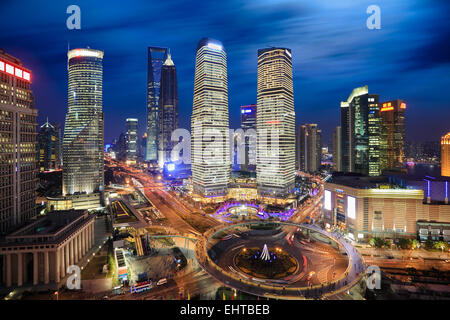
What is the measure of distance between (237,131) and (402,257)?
12837 cm

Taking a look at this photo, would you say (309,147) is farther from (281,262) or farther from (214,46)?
(281,262)

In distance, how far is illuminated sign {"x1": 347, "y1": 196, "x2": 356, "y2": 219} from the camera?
55156 mm

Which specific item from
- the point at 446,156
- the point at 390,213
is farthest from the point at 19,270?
the point at 446,156

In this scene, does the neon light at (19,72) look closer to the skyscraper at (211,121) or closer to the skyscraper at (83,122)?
the skyscraper at (83,122)

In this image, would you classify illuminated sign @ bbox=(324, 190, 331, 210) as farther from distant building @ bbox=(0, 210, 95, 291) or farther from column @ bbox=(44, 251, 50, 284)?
column @ bbox=(44, 251, 50, 284)

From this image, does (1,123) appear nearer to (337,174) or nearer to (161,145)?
(337,174)

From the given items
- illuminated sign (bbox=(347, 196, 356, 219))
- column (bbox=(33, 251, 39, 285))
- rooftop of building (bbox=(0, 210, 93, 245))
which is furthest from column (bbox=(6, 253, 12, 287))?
illuminated sign (bbox=(347, 196, 356, 219))

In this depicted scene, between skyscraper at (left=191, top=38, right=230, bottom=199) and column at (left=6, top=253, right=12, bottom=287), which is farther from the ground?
skyscraper at (left=191, top=38, right=230, bottom=199)

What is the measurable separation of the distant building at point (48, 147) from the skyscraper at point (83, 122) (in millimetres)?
67979

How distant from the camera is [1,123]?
128 feet

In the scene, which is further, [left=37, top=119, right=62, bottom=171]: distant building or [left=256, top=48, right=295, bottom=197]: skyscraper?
[left=37, top=119, right=62, bottom=171]: distant building

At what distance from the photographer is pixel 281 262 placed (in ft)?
134

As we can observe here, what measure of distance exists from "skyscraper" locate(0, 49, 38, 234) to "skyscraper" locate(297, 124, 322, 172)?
516 ft
